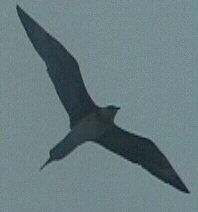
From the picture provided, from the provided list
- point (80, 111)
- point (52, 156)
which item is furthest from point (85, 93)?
point (52, 156)

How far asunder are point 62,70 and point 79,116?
22.1 inches

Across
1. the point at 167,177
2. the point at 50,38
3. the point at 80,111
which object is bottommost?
the point at 167,177

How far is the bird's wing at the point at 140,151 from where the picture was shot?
1109cm

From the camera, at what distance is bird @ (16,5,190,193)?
1052 cm

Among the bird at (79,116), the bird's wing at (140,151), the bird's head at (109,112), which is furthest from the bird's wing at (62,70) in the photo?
the bird's wing at (140,151)

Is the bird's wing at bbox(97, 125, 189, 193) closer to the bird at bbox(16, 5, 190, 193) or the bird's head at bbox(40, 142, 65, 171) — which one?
the bird at bbox(16, 5, 190, 193)

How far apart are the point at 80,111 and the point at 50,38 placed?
90cm

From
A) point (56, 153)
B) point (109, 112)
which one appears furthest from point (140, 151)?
point (56, 153)

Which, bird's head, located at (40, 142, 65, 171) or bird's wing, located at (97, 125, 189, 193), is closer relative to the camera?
bird's head, located at (40, 142, 65, 171)

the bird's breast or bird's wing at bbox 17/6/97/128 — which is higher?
bird's wing at bbox 17/6/97/128

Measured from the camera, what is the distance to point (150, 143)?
11195 mm

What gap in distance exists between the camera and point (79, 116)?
10.7 meters

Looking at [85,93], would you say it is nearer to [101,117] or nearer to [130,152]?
[101,117]

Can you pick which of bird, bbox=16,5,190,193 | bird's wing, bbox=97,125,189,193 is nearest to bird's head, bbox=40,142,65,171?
bird, bbox=16,5,190,193
